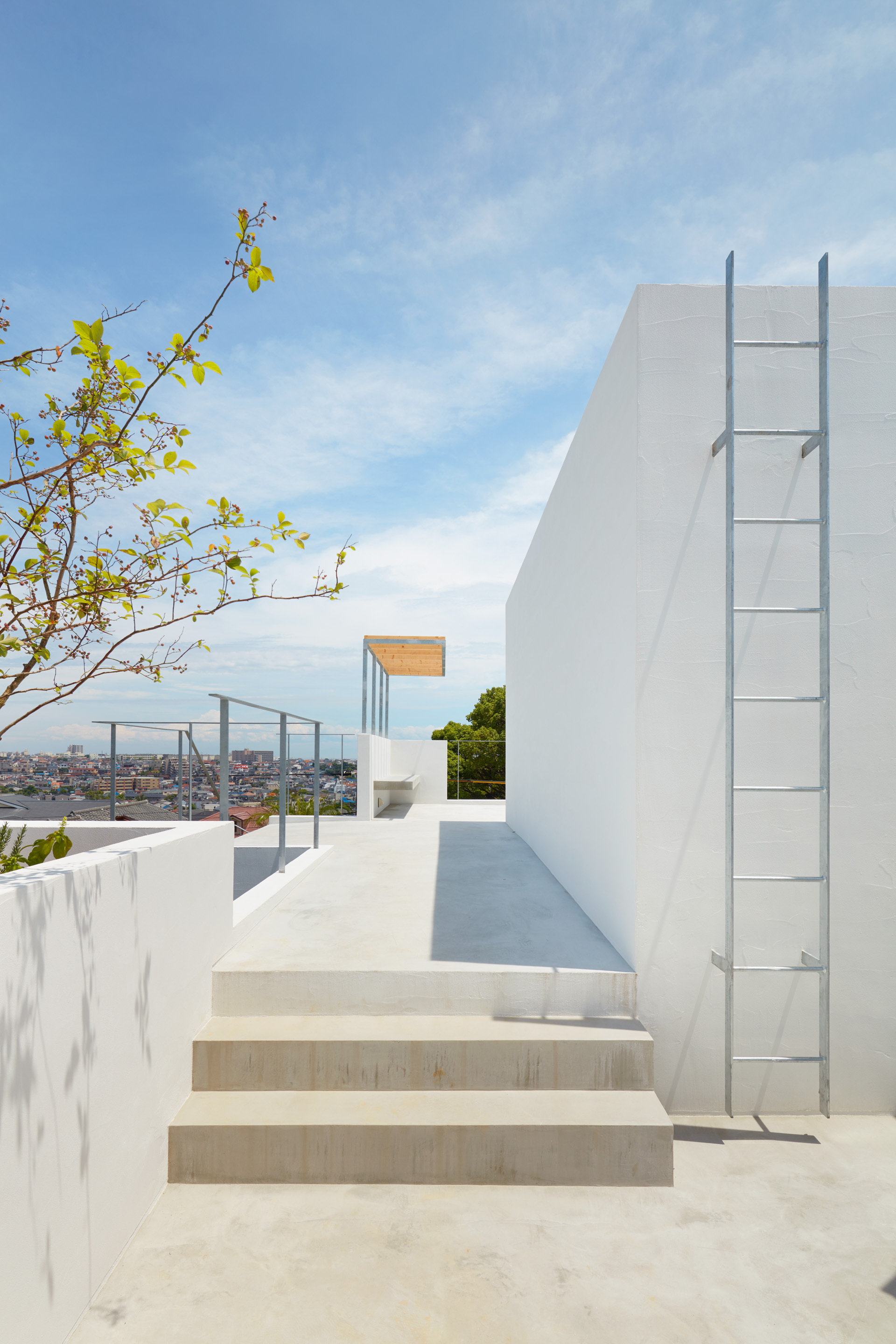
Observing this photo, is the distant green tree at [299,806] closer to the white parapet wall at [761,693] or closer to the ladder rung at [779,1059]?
the white parapet wall at [761,693]

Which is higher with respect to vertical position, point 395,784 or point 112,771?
point 112,771

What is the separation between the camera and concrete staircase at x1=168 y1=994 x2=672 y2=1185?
217cm

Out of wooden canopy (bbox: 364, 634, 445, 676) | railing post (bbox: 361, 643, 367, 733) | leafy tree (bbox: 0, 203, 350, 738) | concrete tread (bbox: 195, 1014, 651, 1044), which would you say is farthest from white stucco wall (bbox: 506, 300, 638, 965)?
railing post (bbox: 361, 643, 367, 733)

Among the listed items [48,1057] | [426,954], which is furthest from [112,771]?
[48,1057]

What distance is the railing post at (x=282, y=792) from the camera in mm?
4250

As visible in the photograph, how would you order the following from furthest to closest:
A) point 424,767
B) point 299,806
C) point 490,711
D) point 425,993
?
1. point 490,711
2. point 424,767
3. point 299,806
4. point 425,993

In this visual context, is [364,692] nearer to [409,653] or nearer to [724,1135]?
[409,653]

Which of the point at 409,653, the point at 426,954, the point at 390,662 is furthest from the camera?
the point at 390,662

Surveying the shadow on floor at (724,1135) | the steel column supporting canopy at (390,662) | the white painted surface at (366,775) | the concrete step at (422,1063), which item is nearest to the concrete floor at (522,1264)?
the shadow on floor at (724,1135)

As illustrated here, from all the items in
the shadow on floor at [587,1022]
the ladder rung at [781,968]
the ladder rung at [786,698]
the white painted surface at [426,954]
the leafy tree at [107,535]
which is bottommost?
the shadow on floor at [587,1022]

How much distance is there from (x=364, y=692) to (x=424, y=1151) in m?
8.54

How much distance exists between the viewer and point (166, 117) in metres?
3.54

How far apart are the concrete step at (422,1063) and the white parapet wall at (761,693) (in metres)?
0.34

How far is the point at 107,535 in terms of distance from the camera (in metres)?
1.57
